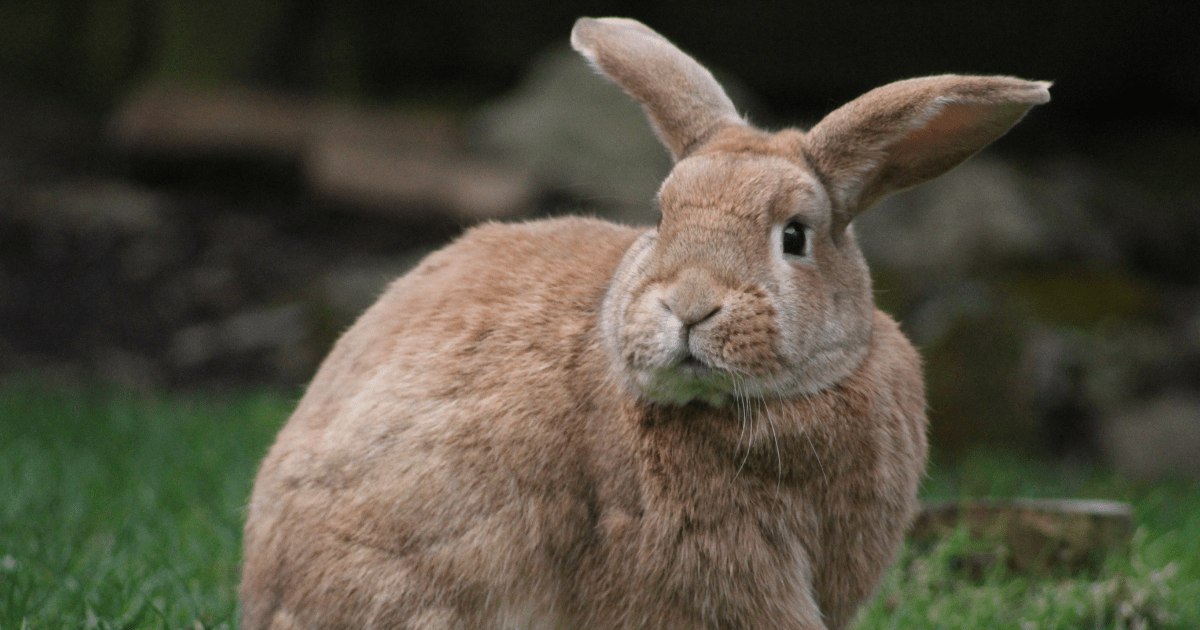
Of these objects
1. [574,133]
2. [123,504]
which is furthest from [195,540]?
[574,133]

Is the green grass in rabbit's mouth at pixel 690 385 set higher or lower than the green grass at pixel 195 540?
higher

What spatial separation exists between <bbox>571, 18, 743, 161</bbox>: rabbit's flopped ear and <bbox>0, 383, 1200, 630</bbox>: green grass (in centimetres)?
123

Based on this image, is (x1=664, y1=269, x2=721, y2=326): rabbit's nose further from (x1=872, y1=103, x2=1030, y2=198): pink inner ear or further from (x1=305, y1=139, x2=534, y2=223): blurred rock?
(x1=305, y1=139, x2=534, y2=223): blurred rock

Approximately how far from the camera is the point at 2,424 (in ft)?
16.9

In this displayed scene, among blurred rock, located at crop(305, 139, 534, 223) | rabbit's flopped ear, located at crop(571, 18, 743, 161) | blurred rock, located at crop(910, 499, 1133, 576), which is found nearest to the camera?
rabbit's flopped ear, located at crop(571, 18, 743, 161)

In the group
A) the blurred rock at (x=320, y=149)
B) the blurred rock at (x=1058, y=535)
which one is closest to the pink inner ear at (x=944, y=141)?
the blurred rock at (x=1058, y=535)

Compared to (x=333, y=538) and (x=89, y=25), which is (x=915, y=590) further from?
(x=89, y=25)

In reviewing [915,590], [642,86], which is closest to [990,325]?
[915,590]

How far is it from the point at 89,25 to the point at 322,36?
2.22 m

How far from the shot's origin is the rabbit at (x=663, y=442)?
88.4 inches

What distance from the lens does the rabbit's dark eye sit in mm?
2316

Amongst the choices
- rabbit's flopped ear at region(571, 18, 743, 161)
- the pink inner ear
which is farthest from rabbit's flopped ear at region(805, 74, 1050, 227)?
rabbit's flopped ear at region(571, 18, 743, 161)

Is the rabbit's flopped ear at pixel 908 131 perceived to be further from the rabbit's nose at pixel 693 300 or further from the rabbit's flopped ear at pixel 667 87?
the rabbit's nose at pixel 693 300

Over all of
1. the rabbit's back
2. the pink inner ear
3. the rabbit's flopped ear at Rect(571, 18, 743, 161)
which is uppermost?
the rabbit's flopped ear at Rect(571, 18, 743, 161)
